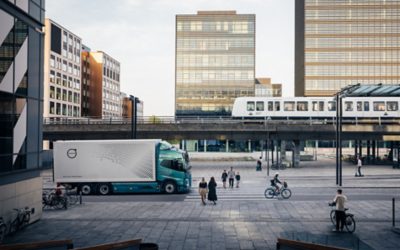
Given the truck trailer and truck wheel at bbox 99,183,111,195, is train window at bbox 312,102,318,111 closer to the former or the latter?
the truck trailer

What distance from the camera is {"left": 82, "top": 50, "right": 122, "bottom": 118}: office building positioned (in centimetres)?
11169

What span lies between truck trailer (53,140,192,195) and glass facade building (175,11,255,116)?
234 ft

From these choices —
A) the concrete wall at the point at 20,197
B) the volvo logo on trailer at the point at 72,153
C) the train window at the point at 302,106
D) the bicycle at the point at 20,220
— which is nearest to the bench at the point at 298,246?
the concrete wall at the point at 20,197

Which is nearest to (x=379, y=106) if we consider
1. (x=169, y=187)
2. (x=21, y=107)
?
(x=169, y=187)

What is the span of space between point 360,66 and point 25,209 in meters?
90.2

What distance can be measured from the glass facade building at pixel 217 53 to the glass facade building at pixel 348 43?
13627 millimetres

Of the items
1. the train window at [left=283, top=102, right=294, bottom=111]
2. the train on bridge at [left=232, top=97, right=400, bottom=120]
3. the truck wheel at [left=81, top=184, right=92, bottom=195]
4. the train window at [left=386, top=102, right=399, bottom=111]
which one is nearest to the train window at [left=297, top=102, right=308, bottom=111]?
the train on bridge at [left=232, top=97, right=400, bottom=120]

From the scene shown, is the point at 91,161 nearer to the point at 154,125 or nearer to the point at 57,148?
the point at 57,148

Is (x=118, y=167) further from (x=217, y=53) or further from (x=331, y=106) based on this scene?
(x=217, y=53)

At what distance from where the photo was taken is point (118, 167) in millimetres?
26203

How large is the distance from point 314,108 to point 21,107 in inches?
1526

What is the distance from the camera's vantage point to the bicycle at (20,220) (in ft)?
49.0

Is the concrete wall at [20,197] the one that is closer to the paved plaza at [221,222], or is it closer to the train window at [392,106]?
the paved plaza at [221,222]

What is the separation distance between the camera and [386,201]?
22.7 m
